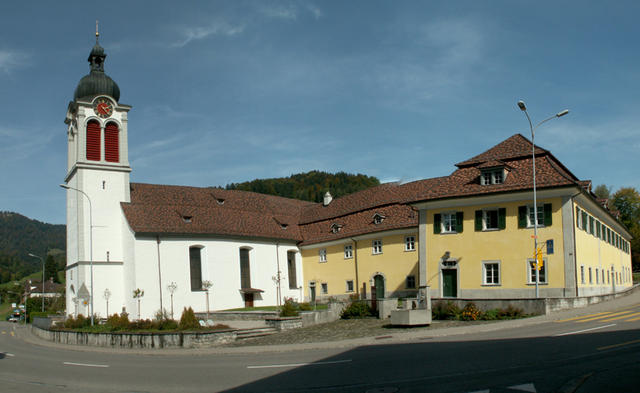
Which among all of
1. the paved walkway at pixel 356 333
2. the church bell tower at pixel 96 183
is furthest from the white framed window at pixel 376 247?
the church bell tower at pixel 96 183

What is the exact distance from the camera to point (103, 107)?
50875 millimetres

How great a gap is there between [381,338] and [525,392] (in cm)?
1285

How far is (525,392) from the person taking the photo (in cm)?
→ 1000

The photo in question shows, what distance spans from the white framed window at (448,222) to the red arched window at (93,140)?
3035 cm

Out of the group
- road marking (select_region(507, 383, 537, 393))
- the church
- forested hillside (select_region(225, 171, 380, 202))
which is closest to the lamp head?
the church

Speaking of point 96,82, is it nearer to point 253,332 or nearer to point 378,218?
point 378,218

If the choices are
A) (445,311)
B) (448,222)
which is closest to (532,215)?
(448,222)

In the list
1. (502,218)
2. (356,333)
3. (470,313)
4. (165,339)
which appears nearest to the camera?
(356,333)

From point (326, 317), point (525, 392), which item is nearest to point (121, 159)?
point (326, 317)

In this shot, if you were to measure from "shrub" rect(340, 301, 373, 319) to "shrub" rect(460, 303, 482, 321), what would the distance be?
7.00m

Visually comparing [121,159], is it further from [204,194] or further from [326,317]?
[326,317]

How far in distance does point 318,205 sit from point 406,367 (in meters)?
47.2

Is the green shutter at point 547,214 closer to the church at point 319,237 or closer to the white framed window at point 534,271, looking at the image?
the church at point 319,237

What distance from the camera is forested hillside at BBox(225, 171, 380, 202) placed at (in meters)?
125
